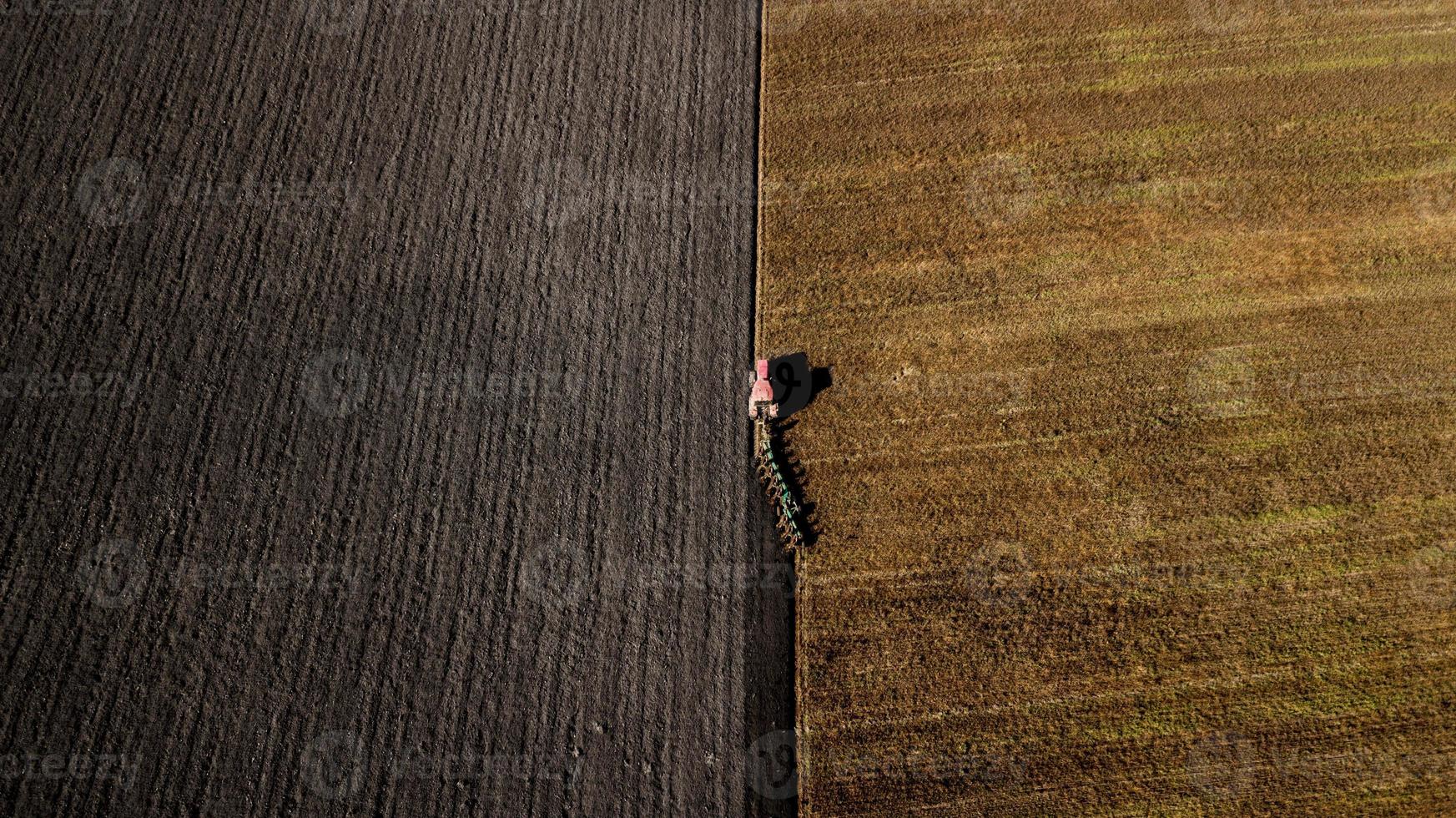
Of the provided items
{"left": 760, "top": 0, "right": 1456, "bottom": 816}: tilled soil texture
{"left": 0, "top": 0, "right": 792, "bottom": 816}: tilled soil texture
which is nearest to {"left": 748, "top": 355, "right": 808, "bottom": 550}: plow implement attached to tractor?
{"left": 0, "top": 0, "right": 792, "bottom": 816}: tilled soil texture

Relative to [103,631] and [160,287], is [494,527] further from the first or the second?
[160,287]

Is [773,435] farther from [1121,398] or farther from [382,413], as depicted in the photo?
[382,413]

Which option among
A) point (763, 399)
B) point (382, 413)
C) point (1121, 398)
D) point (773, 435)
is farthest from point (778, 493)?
point (382, 413)

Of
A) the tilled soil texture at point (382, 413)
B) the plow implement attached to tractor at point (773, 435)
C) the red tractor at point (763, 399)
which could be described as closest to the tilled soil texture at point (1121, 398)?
the plow implement attached to tractor at point (773, 435)

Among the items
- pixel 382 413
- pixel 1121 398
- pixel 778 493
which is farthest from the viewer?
pixel 382 413

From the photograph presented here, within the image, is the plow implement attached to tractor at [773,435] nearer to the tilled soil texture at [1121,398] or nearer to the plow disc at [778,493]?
the plow disc at [778,493]

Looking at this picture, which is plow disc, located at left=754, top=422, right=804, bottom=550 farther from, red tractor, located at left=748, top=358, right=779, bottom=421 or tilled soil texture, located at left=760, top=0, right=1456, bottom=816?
tilled soil texture, located at left=760, top=0, right=1456, bottom=816
